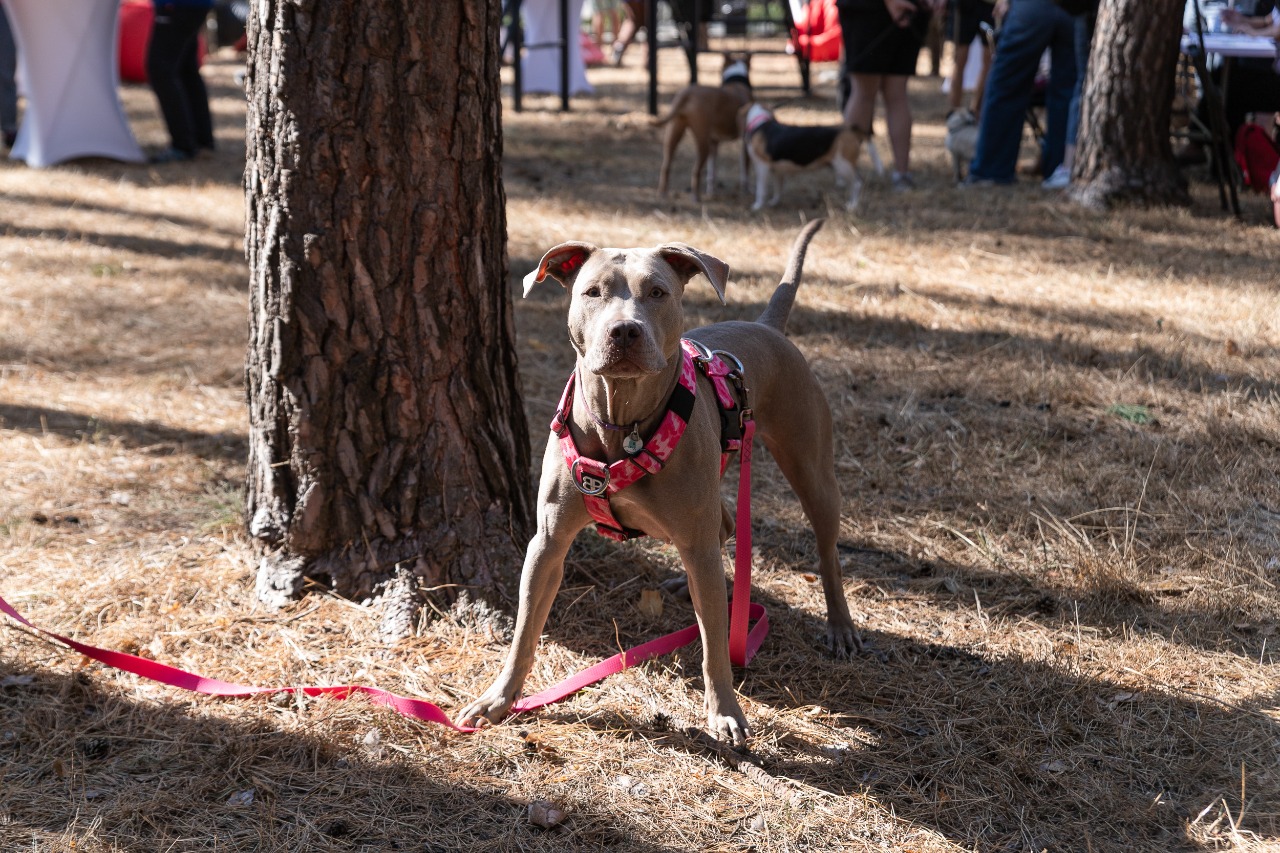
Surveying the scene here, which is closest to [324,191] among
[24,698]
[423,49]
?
[423,49]

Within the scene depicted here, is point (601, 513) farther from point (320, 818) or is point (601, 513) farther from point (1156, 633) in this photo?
point (1156, 633)

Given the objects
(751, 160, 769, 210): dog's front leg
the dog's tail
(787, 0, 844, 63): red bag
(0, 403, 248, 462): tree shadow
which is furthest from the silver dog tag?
(787, 0, 844, 63): red bag

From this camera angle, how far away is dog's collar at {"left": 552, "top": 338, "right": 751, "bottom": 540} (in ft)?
8.79

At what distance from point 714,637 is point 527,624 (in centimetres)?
51

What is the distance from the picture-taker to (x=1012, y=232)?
26.2 ft

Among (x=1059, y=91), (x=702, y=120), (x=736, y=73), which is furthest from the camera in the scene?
(x=736, y=73)

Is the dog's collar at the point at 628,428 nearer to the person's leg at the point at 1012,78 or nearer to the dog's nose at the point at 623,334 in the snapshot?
the dog's nose at the point at 623,334

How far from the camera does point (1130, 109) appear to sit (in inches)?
318

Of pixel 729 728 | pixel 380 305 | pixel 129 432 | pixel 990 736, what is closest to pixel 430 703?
pixel 729 728

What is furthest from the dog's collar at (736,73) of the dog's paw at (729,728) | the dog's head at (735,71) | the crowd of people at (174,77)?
the dog's paw at (729,728)

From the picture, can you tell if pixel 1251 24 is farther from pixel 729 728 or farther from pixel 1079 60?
pixel 729 728

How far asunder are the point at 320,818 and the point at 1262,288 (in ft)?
20.6

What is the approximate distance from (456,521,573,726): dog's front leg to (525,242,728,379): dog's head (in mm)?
532

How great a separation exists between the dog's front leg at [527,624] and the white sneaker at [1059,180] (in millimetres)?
7689
